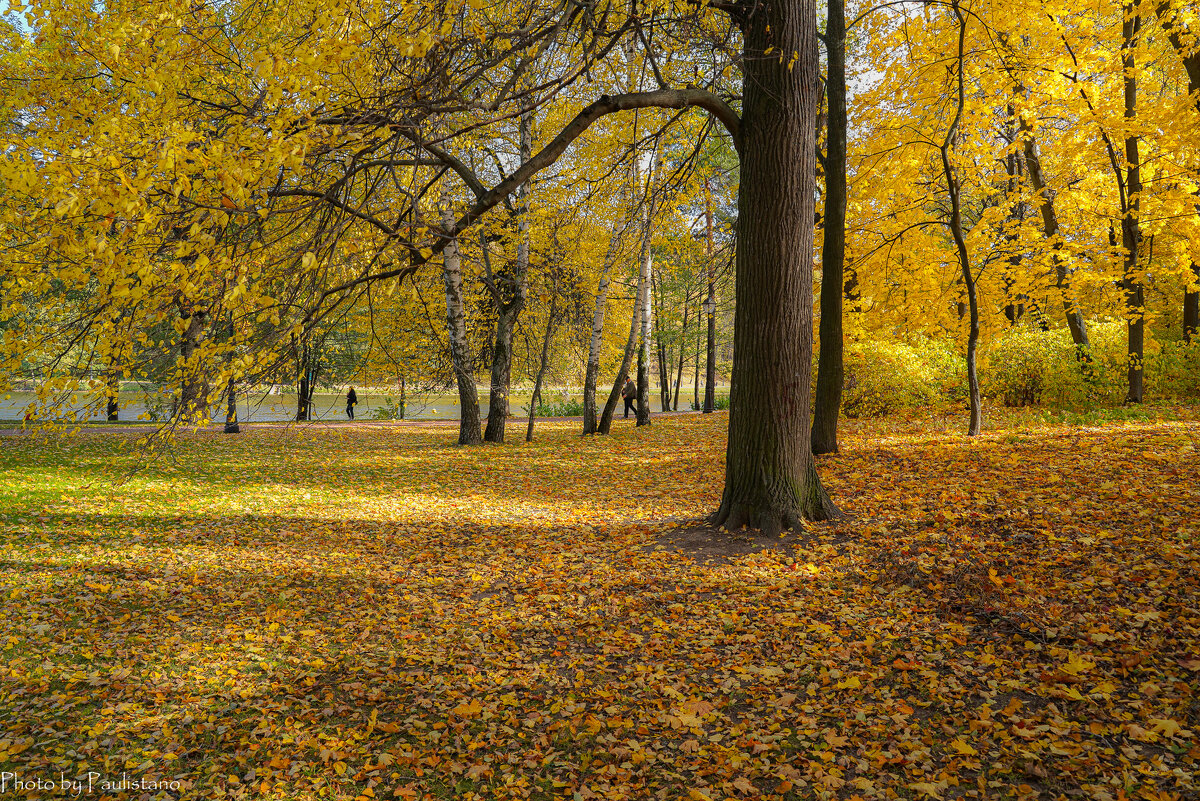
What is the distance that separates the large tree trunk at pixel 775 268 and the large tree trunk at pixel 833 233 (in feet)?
10.2

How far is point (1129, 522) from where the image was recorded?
4941 millimetres

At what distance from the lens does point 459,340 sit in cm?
1339

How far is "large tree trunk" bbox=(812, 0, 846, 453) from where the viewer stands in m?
8.73

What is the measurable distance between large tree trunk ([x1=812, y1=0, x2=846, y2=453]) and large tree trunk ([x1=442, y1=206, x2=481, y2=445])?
7.12 m

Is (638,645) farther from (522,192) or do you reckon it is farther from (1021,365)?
(522,192)

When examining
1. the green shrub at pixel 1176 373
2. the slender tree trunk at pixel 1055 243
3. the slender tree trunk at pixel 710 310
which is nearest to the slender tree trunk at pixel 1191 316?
the green shrub at pixel 1176 373

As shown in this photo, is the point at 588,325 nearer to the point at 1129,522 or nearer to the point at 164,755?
the point at 1129,522

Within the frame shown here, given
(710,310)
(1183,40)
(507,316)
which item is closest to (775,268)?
(1183,40)

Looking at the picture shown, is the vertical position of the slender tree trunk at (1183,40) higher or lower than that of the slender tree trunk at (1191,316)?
higher

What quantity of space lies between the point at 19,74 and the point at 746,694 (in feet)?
27.0

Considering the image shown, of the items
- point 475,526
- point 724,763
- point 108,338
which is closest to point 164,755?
point 108,338

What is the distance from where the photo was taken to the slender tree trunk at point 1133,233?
10211 millimetres

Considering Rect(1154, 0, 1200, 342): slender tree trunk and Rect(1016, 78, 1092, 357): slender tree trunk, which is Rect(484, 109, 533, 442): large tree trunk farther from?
Rect(1154, 0, 1200, 342): slender tree trunk

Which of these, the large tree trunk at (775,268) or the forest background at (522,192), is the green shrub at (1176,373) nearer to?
the forest background at (522,192)
